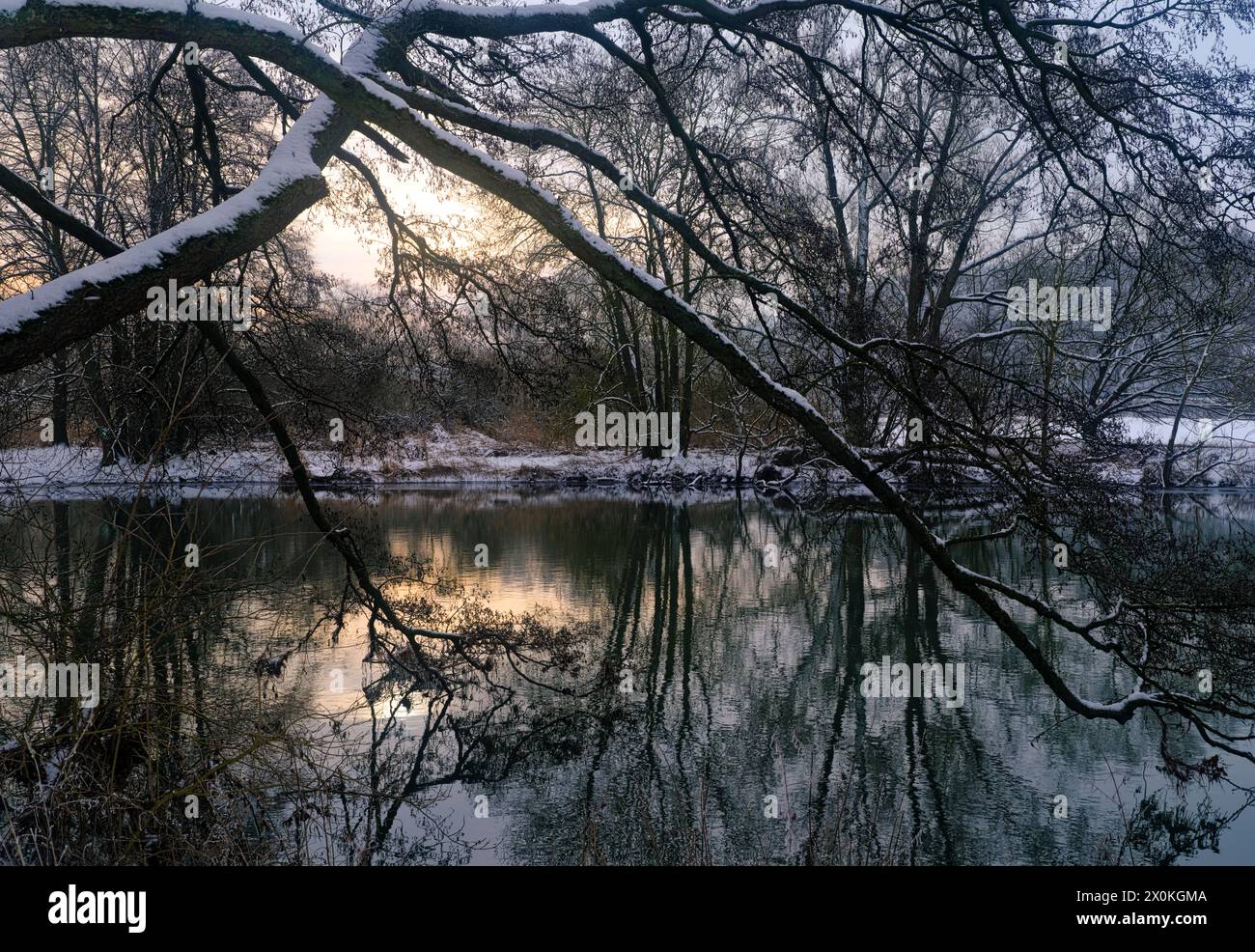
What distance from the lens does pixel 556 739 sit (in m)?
6.49

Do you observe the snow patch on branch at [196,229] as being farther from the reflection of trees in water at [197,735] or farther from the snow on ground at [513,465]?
the snow on ground at [513,465]

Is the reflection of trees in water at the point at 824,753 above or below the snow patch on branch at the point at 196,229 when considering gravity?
below

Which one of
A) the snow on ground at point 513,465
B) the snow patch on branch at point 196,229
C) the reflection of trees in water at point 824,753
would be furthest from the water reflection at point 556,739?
the snow on ground at point 513,465

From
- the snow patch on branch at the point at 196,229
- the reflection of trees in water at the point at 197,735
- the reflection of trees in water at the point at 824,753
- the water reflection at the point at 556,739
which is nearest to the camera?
the snow patch on branch at the point at 196,229

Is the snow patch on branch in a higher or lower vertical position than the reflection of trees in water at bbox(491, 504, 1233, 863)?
higher

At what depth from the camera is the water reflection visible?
4098mm

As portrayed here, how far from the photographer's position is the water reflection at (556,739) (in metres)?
4.10

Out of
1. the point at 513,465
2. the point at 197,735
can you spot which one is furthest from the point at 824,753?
the point at 513,465

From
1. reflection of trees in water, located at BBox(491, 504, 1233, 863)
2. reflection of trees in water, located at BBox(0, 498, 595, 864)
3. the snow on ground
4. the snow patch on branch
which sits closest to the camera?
the snow patch on branch

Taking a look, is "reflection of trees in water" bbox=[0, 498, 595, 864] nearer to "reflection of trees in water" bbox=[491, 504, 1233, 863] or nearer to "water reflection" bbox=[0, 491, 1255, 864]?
"water reflection" bbox=[0, 491, 1255, 864]

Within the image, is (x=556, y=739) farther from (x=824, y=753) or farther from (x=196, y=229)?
(x=196, y=229)

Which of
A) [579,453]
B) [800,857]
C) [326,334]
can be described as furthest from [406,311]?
[579,453]

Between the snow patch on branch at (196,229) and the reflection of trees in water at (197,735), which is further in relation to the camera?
the reflection of trees in water at (197,735)

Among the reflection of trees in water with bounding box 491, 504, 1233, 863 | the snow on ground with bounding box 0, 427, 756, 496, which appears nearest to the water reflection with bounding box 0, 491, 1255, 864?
the reflection of trees in water with bounding box 491, 504, 1233, 863
